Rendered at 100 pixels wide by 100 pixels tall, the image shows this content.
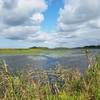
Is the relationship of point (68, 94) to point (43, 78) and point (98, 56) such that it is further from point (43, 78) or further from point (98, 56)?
point (98, 56)

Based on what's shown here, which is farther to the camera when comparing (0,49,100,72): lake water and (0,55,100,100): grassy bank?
(0,49,100,72): lake water

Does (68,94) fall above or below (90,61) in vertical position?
below

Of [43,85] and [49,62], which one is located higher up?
[43,85]

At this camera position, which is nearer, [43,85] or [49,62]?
[43,85]

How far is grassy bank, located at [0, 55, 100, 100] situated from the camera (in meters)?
8.45

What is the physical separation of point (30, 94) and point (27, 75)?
0.75 metres

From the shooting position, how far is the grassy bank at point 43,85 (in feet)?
27.7

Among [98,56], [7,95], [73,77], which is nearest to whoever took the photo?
[7,95]

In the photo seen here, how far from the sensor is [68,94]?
10250 millimetres

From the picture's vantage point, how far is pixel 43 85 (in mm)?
10234

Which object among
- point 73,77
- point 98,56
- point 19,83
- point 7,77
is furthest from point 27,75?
point 98,56

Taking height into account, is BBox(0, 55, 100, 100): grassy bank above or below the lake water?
above

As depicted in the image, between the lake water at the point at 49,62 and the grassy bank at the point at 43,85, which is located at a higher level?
the grassy bank at the point at 43,85

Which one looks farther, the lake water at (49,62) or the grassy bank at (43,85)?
the lake water at (49,62)
